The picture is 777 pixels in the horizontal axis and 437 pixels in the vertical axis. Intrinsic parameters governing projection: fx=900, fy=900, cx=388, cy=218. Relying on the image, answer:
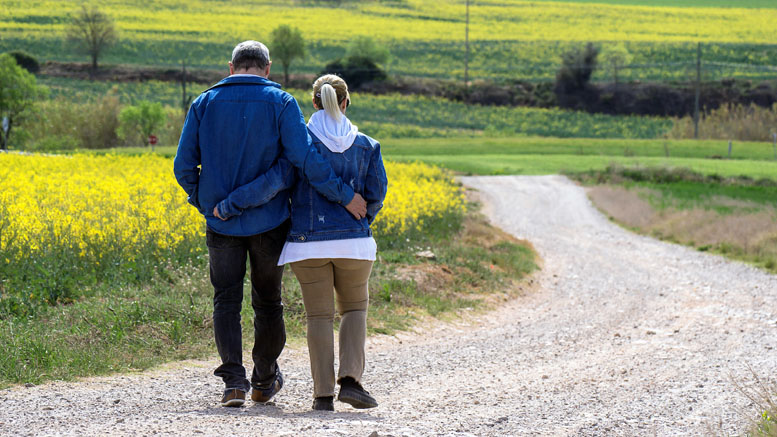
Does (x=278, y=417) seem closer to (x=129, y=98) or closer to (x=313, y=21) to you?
(x=129, y=98)

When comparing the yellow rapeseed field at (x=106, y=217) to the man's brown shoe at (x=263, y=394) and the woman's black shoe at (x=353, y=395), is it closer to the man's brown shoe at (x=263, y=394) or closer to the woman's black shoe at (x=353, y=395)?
the man's brown shoe at (x=263, y=394)

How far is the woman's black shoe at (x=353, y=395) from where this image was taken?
571 cm

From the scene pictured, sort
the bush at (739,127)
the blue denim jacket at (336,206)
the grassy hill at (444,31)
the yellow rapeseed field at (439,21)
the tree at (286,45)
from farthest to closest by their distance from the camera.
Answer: the yellow rapeseed field at (439,21) < the tree at (286,45) < the grassy hill at (444,31) < the bush at (739,127) < the blue denim jacket at (336,206)

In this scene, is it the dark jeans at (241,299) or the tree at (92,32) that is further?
the tree at (92,32)

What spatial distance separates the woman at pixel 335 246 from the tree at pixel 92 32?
6828 cm

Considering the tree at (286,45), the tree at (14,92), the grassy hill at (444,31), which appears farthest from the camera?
the tree at (286,45)

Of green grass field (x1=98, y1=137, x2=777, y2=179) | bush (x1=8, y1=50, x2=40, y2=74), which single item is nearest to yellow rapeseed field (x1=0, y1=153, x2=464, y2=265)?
green grass field (x1=98, y1=137, x2=777, y2=179)

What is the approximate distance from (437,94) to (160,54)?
930 inches

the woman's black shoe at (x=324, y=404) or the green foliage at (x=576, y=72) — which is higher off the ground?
the woman's black shoe at (x=324, y=404)

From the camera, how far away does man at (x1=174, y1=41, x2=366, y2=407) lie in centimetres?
552

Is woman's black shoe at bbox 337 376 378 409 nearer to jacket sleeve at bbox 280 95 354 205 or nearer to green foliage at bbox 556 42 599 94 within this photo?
jacket sleeve at bbox 280 95 354 205

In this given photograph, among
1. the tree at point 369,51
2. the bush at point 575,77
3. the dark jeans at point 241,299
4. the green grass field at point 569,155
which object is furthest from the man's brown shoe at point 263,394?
the tree at point 369,51

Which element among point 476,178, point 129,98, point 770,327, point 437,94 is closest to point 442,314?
point 770,327

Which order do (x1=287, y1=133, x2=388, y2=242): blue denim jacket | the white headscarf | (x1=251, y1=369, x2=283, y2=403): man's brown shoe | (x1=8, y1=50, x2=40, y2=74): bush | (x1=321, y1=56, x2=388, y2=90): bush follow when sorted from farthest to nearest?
(x1=321, y1=56, x2=388, y2=90): bush < (x1=8, y1=50, x2=40, y2=74): bush < (x1=251, y1=369, x2=283, y2=403): man's brown shoe < the white headscarf < (x1=287, y1=133, x2=388, y2=242): blue denim jacket
